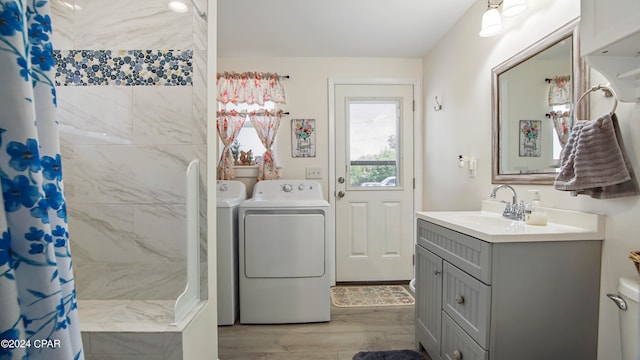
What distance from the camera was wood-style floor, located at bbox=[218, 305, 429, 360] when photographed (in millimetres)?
1865

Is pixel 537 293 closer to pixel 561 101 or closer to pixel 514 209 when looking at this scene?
pixel 514 209

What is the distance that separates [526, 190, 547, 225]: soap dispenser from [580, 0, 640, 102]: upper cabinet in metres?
0.58

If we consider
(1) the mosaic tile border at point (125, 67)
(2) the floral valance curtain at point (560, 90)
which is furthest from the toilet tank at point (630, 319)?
(1) the mosaic tile border at point (125, 67)

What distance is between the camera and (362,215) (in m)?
3.07

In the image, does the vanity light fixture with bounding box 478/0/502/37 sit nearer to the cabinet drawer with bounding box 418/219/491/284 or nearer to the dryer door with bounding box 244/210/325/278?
the cabinet drawer with bounding box 418/219/491/284

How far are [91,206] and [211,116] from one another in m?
0.80

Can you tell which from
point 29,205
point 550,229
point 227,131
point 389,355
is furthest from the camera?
point 227,131

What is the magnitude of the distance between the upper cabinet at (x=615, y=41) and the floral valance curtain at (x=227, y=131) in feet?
8.35

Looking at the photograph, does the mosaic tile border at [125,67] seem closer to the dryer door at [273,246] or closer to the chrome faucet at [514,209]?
the dryer door at [273,246]

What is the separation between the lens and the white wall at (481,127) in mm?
1108

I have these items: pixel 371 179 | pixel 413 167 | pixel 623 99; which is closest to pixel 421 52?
pixel 413 167

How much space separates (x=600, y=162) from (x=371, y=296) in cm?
209

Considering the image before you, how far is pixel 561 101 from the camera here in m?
1.39

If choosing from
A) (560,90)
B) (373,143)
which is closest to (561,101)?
(560,90)
